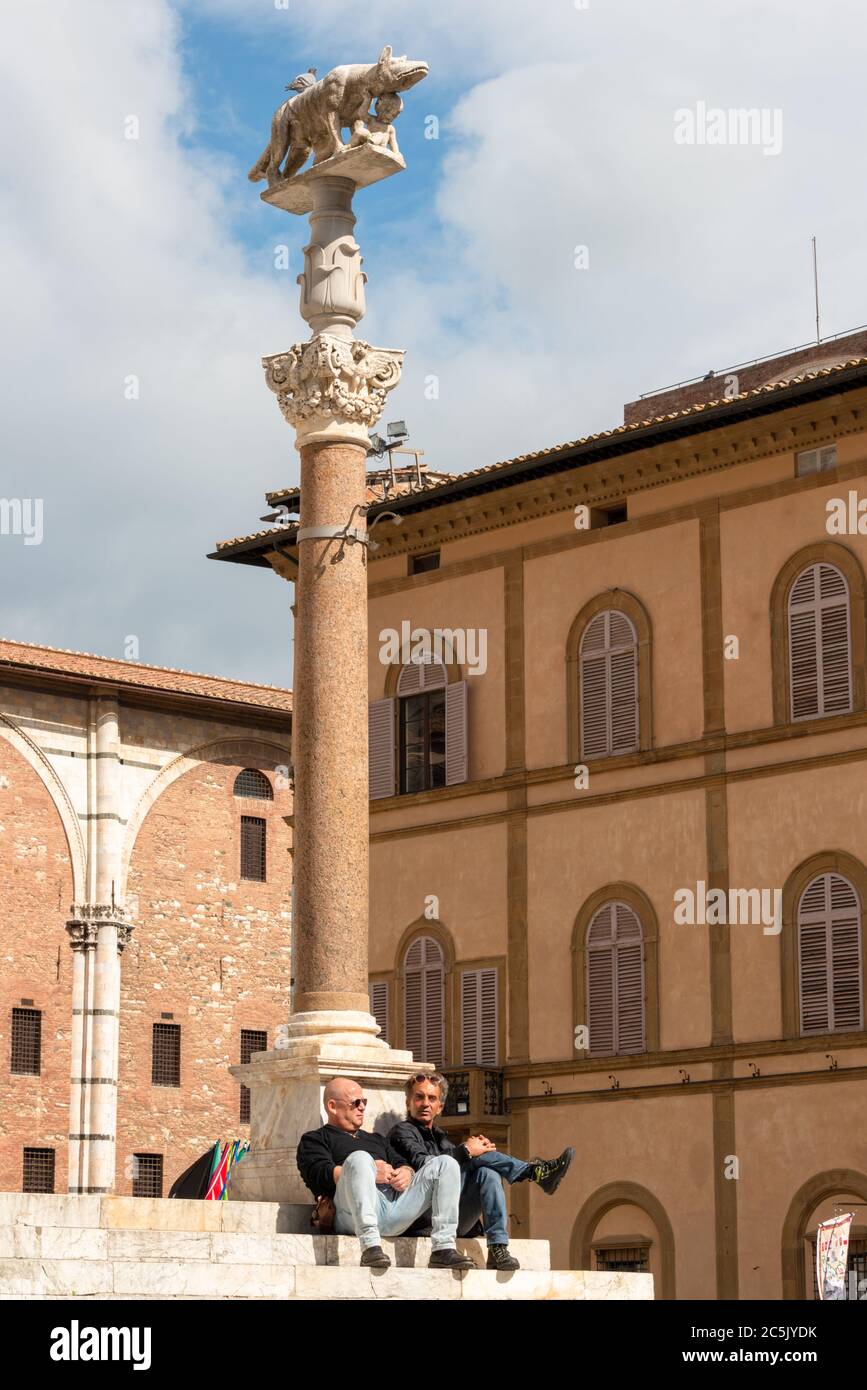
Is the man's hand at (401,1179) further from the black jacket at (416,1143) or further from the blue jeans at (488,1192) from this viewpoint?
the blue jeans at (488,1192)

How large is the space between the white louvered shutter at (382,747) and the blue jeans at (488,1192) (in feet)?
56.9

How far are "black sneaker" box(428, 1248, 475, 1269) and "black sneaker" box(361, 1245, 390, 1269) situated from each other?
17.3 inches

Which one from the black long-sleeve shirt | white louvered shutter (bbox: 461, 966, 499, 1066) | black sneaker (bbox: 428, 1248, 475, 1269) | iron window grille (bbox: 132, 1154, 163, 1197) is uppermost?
white louvered shutter (bbox: 461, 966, 499, 1066)

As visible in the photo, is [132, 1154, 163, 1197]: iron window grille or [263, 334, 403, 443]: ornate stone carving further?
[132, 1154, 163, 1197]: iron window grille

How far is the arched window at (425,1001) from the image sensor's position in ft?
99.8

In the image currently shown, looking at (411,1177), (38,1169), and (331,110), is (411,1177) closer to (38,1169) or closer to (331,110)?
(331,110)

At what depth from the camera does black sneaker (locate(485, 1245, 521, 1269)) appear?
14234 millimetres

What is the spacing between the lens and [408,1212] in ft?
46.8

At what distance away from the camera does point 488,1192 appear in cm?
1441

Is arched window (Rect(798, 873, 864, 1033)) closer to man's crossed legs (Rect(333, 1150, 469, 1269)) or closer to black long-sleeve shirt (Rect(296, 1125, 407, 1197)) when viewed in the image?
black long-sleeve shirt (Rect(296, 1125, 407, 1197))

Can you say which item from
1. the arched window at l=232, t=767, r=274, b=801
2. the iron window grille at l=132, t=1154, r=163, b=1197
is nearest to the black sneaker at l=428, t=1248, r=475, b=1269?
the iron window grille at l=132, t=1154, r=163, b=1197

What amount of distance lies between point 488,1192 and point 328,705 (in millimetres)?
3766
